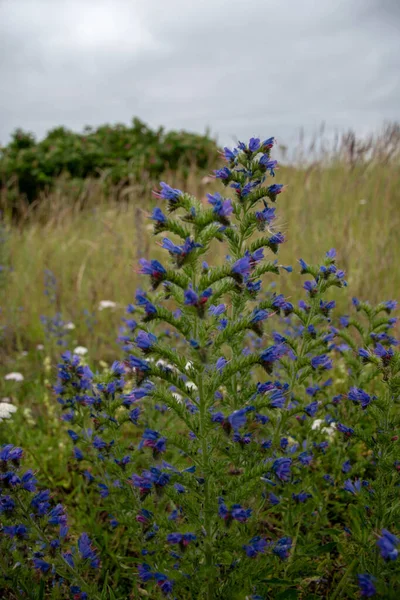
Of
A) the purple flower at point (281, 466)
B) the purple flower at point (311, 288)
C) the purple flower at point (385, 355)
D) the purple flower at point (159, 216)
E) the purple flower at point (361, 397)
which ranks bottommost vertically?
the purple flower at point (281, 466)

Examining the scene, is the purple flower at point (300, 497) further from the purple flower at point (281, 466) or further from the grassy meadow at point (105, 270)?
the grassy meadow at point (105, 270)

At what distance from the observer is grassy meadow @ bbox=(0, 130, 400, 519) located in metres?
4.50

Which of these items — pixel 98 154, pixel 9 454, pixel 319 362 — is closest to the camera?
pixel 9 454

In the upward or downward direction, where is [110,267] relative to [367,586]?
downward

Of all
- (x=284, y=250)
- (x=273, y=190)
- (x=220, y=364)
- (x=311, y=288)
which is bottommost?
(x=284, y=250)

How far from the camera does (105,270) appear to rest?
721 centimetres

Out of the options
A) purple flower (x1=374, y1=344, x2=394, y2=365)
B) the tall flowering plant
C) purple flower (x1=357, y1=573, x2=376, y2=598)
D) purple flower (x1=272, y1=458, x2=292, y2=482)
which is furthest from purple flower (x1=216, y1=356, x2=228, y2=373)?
purple flower (x1=357, y1=573, x2=376, y2=598)

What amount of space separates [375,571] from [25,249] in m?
7.44

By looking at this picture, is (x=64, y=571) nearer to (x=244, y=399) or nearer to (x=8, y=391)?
(x=244, y=399)

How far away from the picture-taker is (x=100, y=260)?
796cm

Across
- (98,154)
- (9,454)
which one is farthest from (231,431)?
(98,154)

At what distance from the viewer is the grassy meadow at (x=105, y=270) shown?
4.50 m

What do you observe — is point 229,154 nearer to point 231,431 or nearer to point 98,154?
point 231,431

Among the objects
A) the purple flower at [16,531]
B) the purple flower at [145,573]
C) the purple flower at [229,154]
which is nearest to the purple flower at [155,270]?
the purple flower at [229,154]
